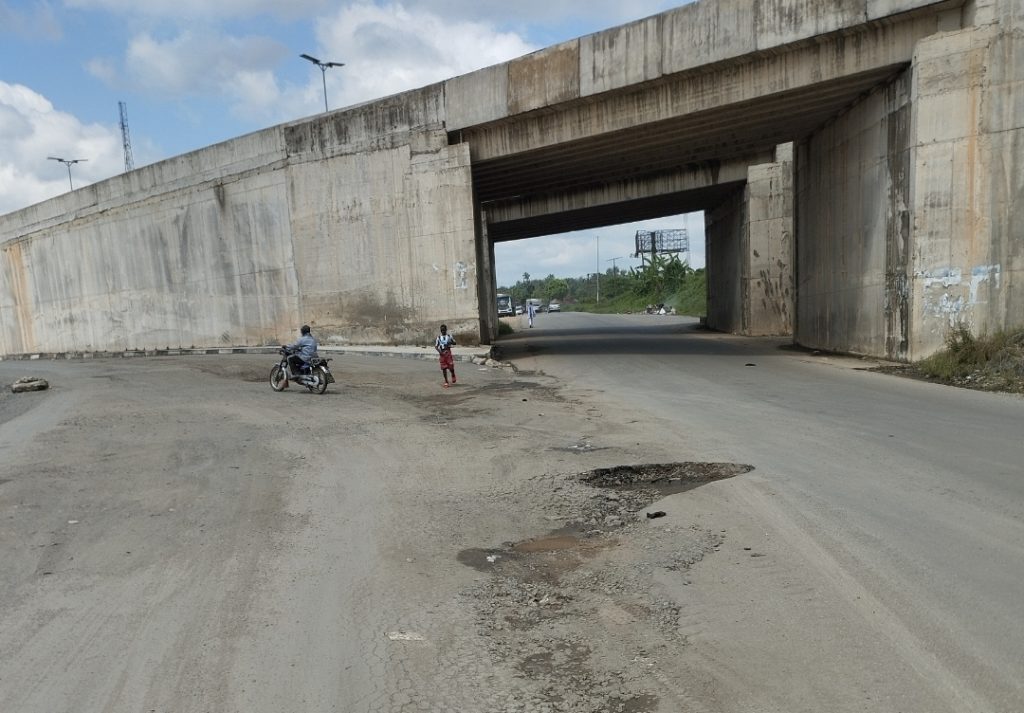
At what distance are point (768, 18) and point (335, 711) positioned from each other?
647 inches

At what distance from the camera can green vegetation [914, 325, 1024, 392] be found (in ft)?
35.6

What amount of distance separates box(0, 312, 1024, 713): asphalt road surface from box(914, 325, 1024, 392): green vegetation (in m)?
2.40

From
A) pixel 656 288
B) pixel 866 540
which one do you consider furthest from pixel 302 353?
pixel 656 288

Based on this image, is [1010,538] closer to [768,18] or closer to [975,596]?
[975,596]

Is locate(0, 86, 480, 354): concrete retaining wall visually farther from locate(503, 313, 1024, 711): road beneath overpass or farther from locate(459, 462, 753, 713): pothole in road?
locate(459, 462, 753, 713): pothole in road

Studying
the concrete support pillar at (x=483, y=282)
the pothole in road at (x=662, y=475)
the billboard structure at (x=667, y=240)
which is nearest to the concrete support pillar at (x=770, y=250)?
the concrete support pillar at (x=483, y=282)

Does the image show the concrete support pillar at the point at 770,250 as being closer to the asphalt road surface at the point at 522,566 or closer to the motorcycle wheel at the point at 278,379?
the asphalt road surface at the point at 522,566

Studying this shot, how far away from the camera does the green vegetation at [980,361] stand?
10859 millimetres

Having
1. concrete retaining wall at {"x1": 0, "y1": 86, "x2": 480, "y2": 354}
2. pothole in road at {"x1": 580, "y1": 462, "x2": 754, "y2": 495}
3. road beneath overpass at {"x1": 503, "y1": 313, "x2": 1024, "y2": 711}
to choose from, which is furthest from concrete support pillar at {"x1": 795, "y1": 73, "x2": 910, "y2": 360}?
concrete retaining wall at {"x1": 0, "y1": 86, "x2": 480, "y2": 354}

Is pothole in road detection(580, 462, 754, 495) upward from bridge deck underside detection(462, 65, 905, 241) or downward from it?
downward

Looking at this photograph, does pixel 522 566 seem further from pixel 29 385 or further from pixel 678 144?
pixel 678 144

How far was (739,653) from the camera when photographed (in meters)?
2.97

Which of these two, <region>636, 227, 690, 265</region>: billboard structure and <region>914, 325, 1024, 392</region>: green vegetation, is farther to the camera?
<region>636, 227, 690, 265</region>: billboard structure

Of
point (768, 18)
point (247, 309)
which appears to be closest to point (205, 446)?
point (768, 18)
